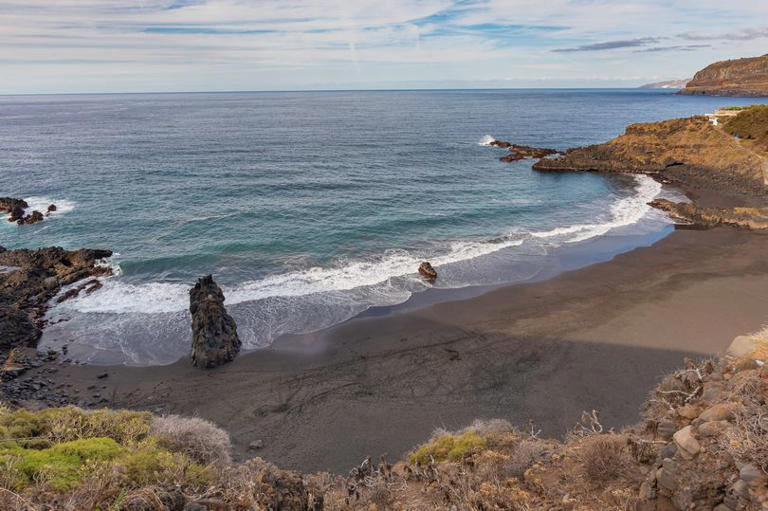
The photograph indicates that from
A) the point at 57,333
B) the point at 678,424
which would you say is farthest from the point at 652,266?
the point at 57,333

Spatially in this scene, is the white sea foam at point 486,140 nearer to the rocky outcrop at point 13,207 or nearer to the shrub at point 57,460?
the rocky outcrop at point 13,207

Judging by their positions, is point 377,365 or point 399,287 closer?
point 377,365

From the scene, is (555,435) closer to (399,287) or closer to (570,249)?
(399,287)

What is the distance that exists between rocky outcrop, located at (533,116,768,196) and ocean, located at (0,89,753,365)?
4912mm

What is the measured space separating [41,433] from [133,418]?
7.61ft

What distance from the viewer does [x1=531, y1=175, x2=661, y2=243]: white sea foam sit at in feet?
122

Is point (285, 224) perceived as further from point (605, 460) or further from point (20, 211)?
point (605, 460)

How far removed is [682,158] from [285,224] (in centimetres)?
5642

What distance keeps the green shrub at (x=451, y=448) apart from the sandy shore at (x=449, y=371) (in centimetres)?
266

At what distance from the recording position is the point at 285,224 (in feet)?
124

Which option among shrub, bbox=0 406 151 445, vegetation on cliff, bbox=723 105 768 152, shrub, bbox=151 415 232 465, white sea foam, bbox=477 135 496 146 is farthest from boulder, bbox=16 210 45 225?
vegetation on cliff, bbox=723 105 768 152

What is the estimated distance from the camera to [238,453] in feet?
49.6

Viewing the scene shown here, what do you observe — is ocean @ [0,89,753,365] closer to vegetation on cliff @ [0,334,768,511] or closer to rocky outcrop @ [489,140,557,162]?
rocky outcrop @ [489,140,557,162]

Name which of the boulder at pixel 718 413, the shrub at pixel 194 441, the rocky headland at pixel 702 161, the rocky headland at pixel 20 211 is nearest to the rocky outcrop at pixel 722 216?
the rocky headland at pixel 702 161
